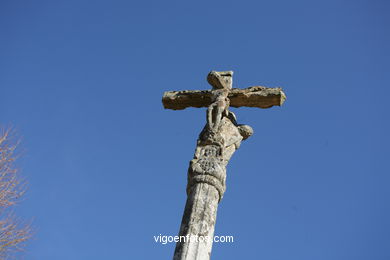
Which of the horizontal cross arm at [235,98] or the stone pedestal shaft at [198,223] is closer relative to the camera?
the stone pedestal shaft at [198,223]

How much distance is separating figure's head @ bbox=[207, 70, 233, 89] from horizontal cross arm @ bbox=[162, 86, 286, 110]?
0.60ft

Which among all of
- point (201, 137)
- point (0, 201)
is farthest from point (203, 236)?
point (0, 201)

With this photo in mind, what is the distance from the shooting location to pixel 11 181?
349 inches

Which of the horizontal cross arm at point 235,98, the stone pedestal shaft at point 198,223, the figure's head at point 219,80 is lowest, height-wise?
the stone pedestal shaft at point 198,223

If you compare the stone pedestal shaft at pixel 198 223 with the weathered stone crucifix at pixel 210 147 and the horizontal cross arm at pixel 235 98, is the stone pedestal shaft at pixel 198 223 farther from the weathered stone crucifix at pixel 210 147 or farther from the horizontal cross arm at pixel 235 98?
the horizontal cross arm at pixel 235 98

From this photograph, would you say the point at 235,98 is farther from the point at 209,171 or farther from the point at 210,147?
the point at 209,171

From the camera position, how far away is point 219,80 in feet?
26.7

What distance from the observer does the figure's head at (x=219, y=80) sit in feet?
26.8

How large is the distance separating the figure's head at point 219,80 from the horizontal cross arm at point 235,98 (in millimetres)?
182

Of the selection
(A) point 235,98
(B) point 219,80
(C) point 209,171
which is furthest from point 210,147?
(B) point 219,80

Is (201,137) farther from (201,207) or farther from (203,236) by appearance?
(203,236)

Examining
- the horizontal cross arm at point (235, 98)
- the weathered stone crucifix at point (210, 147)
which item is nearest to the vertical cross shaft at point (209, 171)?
the weathered stone crucifix at point (210, 147)

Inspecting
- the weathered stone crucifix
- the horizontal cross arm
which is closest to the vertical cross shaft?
the weathered stone crucifix

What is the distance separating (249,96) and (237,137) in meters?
0.95
